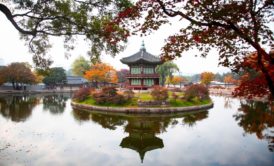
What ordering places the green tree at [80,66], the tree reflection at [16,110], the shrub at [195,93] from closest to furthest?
1. the tree reflection at [16,110]
2. the shrub at [195,93]
3. the green tree at [80,66]

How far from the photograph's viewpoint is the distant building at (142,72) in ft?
146

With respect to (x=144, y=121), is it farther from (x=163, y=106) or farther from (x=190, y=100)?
(x=190, y=100)

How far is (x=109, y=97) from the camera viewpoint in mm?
32969

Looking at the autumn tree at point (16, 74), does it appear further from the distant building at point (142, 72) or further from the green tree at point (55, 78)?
the distant building at point (142, 72)

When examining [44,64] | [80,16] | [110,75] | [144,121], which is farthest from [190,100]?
[110,75]

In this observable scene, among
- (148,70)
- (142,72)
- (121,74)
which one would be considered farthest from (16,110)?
(121,74)

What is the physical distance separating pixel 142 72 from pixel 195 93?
1185 cm

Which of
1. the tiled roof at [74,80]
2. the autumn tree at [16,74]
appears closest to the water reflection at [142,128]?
the autumn tree at [16,74]

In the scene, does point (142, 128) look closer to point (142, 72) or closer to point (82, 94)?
point (82, 94)

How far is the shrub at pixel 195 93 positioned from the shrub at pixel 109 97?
928cm

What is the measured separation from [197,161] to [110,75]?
2382 inches

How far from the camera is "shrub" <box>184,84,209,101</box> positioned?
35.8 m

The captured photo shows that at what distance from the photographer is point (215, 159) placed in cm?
1285

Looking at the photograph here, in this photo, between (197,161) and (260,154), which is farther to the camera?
(260,154)
